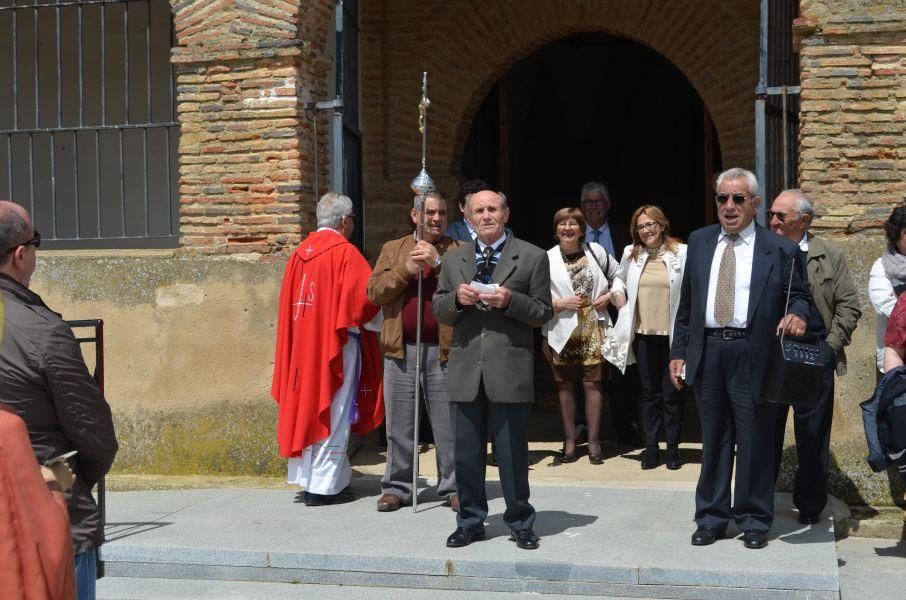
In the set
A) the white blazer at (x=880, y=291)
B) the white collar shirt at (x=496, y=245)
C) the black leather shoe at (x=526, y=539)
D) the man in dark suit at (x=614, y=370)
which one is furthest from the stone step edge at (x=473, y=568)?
the man in dark suit at (x=614, y=370)

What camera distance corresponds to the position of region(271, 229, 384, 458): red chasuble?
23.9 ft

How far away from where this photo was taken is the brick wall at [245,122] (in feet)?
27.0

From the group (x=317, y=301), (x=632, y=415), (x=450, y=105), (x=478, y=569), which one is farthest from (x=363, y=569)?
(x=450, y=105)

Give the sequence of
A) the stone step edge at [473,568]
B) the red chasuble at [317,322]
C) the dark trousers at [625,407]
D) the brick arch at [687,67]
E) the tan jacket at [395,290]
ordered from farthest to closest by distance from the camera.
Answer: the brick arch at [687,67], the dark trousers at [625,407], the red chasuble at [317,322], the tan jacket at [395,290], the stone step edge at [473,568]

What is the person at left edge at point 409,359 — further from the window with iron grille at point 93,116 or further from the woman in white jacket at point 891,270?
the window with iron grille at point 93,116

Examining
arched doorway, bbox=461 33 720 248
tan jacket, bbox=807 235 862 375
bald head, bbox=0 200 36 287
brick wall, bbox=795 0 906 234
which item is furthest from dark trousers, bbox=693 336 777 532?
arched doorway, bbox=461 33 720 248

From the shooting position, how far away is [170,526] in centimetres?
684

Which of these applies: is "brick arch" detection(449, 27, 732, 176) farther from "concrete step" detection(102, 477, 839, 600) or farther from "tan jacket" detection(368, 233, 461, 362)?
"concrete step" detection(102, 477, 839, 600)

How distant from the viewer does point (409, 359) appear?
7078mm

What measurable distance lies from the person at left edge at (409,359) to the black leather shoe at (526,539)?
31.9 inches

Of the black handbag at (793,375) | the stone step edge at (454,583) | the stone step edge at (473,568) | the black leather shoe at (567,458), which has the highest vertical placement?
the black handbag at (793,375)

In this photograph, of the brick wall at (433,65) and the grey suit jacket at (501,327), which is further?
the brick wall at (433,65)

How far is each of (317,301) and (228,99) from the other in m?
1.82

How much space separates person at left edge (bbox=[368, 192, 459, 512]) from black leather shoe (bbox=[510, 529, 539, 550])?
0.81m
